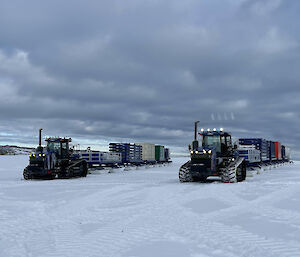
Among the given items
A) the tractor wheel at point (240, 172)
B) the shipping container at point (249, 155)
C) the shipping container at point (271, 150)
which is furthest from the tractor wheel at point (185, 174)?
the shipping container at point (271, 150)

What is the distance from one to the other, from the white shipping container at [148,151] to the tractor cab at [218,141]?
2326cm

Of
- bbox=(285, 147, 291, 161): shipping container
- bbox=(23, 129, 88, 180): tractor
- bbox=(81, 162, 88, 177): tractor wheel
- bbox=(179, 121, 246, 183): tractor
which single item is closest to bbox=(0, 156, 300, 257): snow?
bbox=(179, 121, 246, 183): tractor

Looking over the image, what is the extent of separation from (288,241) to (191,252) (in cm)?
209

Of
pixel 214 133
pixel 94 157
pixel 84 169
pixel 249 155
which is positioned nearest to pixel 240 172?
pixel 214 133

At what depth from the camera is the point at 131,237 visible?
6.77m

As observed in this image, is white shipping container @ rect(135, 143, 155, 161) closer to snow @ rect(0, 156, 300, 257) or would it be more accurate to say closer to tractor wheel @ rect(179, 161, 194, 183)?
tractor wheel @ rect(179, 161, 194, 183)

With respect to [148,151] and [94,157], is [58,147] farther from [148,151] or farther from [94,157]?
[148,151]

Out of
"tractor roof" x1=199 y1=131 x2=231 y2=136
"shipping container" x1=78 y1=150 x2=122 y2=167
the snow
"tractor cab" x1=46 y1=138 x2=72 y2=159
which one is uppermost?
"tractor roof" x1=199 y1=131 x2=231 y2=136

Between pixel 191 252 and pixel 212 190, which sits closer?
pixel 191 252

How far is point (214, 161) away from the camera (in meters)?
17.7

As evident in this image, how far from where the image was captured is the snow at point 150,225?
594cm

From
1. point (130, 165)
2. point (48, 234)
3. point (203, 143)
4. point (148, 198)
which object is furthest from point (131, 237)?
point (130, 165)

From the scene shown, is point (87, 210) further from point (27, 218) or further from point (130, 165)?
point (130, 165)

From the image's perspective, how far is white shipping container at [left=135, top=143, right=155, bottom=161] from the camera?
4159 centimetres
